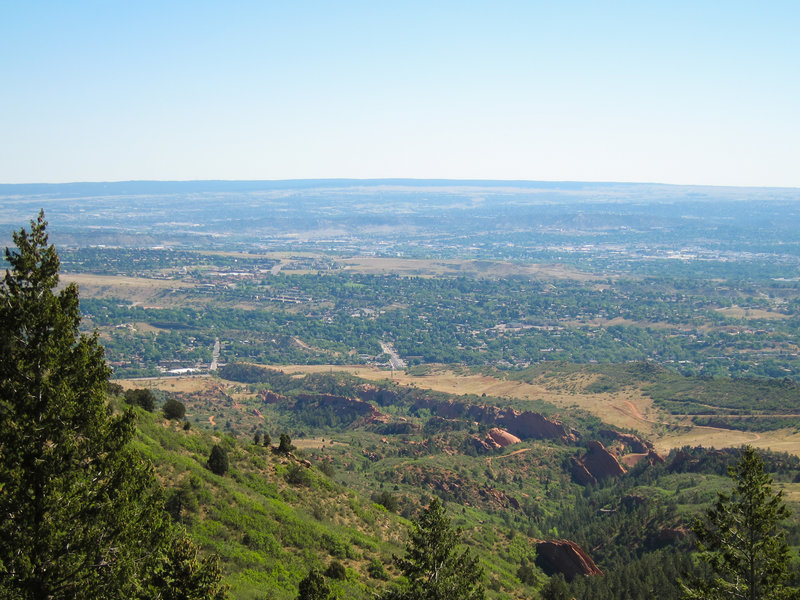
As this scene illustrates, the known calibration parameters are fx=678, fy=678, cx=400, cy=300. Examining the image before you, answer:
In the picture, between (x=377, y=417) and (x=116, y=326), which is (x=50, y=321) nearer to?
(x=377, y=417)

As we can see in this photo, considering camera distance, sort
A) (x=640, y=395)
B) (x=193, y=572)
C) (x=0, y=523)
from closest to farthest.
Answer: (x=0, y=523), (x=193, y=572), (x=640, y=395)

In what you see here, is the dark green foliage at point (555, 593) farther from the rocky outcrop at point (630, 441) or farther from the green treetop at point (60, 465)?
the rocky outcrop at point (630, 441)

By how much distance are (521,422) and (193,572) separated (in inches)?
3219

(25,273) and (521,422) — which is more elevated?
(25,273)

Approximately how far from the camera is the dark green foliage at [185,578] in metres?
15.1

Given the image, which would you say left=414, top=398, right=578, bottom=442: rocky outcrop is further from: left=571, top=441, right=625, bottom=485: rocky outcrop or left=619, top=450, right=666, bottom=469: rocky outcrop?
left=619, top=450, right=666, bottom=469: rocky outcrop

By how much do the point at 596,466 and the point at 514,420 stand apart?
57.4 ft

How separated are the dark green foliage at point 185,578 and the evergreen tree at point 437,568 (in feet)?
21.7

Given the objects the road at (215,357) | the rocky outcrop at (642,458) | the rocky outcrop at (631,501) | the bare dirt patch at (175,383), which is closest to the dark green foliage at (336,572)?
the rocky outcrop at (631,501)

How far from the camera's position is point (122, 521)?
50.2ft

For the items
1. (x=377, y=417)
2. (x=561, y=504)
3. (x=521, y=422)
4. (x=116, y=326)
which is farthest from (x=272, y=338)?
(x=561, y=504)

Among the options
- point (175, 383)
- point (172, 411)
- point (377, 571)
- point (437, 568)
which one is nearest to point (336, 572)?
point (377, 571)

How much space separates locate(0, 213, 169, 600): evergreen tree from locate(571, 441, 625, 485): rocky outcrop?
6814cm

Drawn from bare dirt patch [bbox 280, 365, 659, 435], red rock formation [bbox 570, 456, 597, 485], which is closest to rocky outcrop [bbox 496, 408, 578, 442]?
red rock formation [bbox 570, 456, 597, 485]
